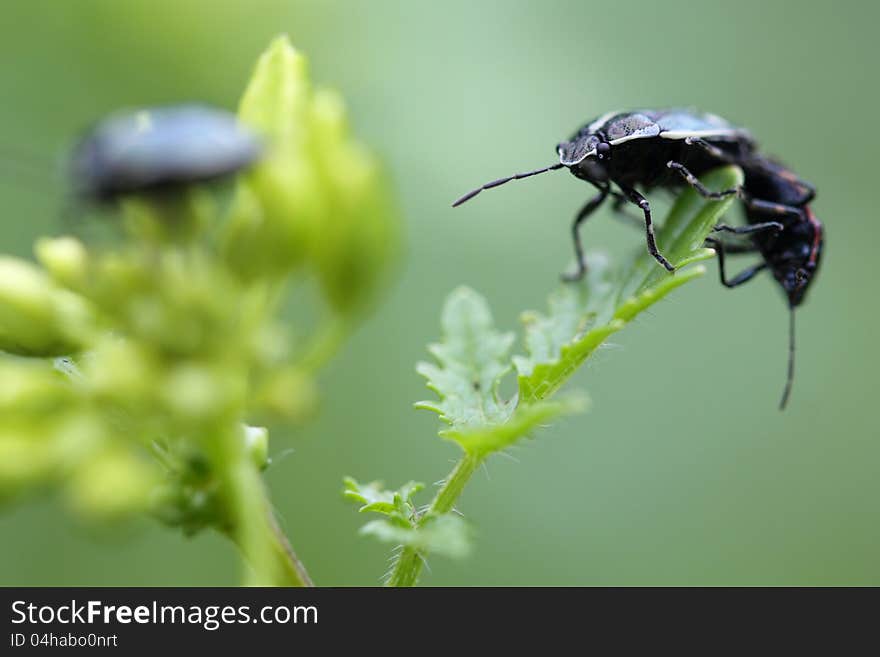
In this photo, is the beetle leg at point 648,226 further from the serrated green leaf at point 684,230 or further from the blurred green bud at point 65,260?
the blurred green bud at point 65,260

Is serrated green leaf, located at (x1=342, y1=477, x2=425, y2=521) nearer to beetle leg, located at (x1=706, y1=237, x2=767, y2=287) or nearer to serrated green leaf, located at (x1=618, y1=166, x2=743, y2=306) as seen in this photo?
serrated green leaf, located at (x1=618, y1=166, x2=743, y2=306)

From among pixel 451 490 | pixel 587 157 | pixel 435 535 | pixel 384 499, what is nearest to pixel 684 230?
pixel 587 157

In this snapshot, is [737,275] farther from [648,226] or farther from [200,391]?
[200,391]

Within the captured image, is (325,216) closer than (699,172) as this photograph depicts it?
Yes

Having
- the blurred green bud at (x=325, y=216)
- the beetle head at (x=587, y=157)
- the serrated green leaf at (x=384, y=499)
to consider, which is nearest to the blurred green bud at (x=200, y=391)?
the blurred green bud at (x=325, y=216)

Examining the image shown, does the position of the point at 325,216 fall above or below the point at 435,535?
above
